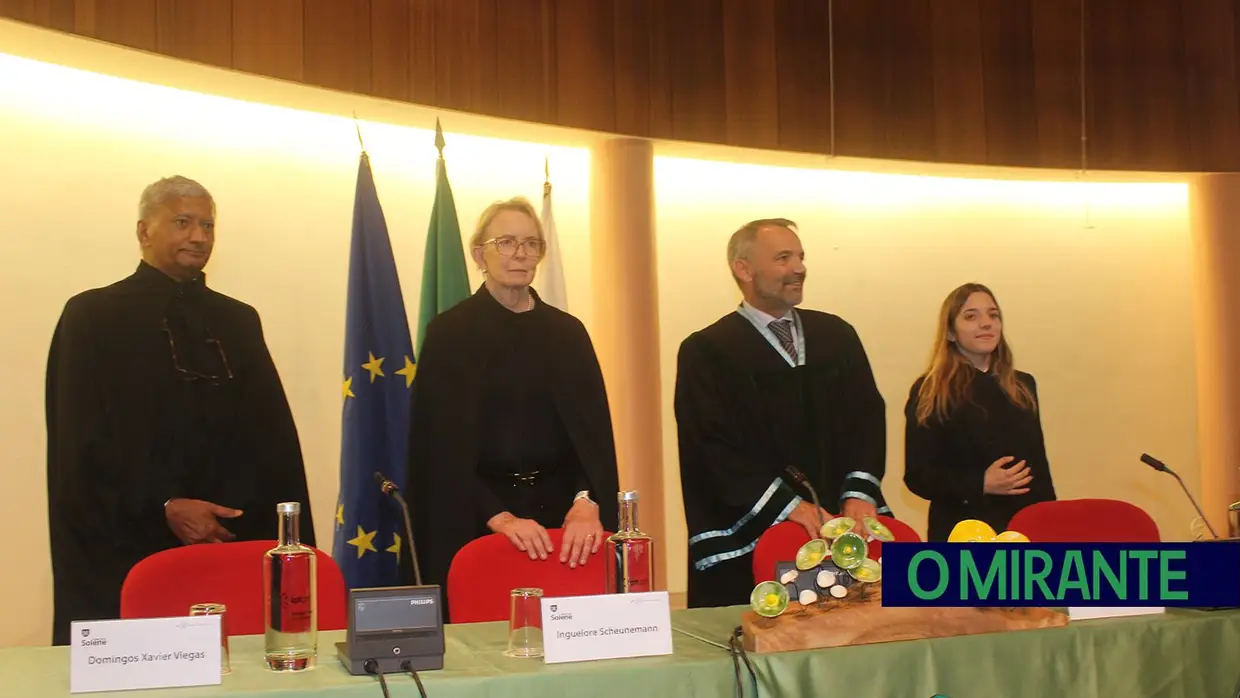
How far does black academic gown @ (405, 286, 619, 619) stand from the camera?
4074 mm

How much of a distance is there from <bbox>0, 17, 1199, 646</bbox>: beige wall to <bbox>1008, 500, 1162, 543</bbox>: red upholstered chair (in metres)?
2.00

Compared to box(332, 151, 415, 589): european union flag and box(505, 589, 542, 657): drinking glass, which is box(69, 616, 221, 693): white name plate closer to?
box(505, 589, 542, 657): drinking glass

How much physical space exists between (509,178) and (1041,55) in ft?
9.15

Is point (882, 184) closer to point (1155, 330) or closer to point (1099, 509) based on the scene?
point (1155, 330)

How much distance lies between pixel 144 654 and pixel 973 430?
12.4 feet

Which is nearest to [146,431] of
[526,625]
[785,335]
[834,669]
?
[526,625]

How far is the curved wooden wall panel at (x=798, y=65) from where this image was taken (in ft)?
14.5

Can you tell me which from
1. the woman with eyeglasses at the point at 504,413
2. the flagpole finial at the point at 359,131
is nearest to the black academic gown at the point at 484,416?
the woman with eyeglasses at the point at 504,413

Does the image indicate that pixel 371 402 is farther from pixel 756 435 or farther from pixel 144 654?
pixel 144 654

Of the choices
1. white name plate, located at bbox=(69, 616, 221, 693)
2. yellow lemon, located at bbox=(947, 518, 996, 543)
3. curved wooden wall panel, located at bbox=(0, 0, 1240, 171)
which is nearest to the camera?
white name plate, located at bbox=(69, 616, 221, 693)

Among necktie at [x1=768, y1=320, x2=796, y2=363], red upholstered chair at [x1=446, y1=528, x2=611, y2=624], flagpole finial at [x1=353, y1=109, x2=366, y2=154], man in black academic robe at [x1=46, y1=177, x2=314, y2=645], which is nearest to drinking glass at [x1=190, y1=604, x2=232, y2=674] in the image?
red upholstered chair at [x1=446, y1=528, x2=611, y2=624]

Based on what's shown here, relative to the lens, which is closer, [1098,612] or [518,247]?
[1098,612]

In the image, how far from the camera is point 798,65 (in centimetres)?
560

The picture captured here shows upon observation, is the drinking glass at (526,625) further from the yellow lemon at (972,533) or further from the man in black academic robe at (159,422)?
the man in black academic robe at (159,422)
